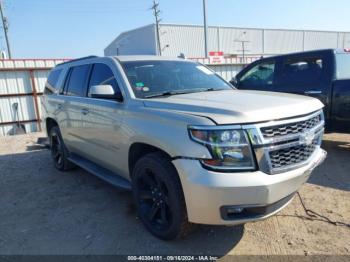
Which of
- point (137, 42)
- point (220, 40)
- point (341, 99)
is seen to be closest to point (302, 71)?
point (341, 99)

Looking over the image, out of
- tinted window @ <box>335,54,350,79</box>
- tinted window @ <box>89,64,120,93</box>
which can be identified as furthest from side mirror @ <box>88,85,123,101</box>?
tinted window @ <box>335,54,350,79</box>

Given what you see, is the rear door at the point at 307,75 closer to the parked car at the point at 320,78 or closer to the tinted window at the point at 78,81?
the parked car at the point at 320,78

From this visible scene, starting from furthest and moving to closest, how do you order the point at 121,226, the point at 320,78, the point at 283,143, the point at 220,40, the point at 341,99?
the point at 220,40, the point at 320,78, the point at 341,99, the point at 121,226, the point at 283,143

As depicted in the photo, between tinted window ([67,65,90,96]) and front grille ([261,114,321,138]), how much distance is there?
286 centimetres

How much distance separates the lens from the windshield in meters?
3.50

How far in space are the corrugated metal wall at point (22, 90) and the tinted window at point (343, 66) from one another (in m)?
9.53

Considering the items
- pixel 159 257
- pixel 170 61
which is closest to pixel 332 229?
pixel 159 257

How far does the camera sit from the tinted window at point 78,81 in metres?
4.44

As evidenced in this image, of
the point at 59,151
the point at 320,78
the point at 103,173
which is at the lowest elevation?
the point at 59,151

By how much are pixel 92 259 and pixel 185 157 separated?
1.39 metres

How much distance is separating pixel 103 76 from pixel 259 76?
12.9ft

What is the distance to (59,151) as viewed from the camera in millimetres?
5660

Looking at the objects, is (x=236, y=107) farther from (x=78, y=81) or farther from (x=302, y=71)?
(x=302, y=71)

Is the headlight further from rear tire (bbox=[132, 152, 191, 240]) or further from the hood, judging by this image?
rear tire (bbox=[132, 152, 191, 240])
